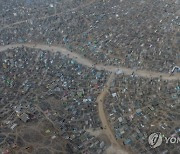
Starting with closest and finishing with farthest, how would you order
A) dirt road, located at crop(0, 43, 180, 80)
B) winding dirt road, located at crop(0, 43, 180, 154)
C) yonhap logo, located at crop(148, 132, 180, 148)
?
yonhap logo, located at crop(148, 132, 180, 148), winding dirt road, located at crop(0, 43, 180, 154), dirt road, located at crop(0, 43, 180, 80)

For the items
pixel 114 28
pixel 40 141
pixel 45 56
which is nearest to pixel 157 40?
pixel 114 28

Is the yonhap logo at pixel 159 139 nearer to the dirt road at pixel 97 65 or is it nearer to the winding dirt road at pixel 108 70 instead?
the winding dirt road at pixel 108 70

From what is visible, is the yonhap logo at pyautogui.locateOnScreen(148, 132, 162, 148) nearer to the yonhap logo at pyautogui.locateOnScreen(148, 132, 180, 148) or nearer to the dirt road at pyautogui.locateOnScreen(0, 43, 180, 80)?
the yonhap logo at pyautogui.locateOnScreen(148, 132, 180, 148)

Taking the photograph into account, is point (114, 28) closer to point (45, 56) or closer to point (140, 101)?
point (45, 56)

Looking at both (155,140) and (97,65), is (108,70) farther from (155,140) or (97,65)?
(155,140)

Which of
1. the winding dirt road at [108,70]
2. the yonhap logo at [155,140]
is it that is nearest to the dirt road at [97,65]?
the winding dirt road at [108,70]

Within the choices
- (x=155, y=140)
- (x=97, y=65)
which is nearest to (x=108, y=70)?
(x=97, y=65)

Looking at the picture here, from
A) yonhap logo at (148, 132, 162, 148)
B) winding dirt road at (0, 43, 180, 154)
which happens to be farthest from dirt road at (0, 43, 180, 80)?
yonhap logo at (148, 132, 162, 148)

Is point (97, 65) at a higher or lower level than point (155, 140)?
higher
